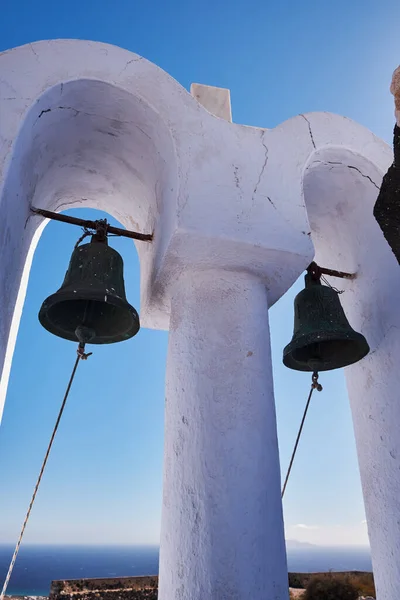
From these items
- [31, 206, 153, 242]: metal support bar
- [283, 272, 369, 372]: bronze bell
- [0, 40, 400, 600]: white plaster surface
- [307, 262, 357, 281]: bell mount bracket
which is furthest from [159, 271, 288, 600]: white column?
[307, 262, 357, 281]: bell mount bracket

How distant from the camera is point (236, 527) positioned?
5.53ft

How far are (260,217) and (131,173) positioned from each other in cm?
98

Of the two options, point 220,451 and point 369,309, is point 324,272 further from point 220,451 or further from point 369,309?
point 220,451

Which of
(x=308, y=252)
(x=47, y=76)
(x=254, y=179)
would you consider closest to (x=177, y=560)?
(x=308, y=252)

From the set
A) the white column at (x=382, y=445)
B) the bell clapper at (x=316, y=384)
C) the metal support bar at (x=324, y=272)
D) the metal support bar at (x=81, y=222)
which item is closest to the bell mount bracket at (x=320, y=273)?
the metal support bar at (x=324, y=272)

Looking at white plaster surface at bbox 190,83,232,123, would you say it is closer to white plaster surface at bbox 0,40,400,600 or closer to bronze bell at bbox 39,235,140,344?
white plaster surface at bbox 0,40,400,600

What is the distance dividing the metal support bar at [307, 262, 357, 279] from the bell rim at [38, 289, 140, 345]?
1190 mm

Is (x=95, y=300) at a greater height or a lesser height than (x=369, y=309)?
lesser

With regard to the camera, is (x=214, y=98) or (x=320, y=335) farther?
(x=214, y=98)

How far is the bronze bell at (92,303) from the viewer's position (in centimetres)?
219

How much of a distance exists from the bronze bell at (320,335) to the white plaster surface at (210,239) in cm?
17

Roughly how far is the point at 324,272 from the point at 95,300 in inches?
58.7

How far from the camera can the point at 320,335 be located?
2.42m

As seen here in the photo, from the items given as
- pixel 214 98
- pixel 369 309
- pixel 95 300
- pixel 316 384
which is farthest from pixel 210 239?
pixel 214 98
